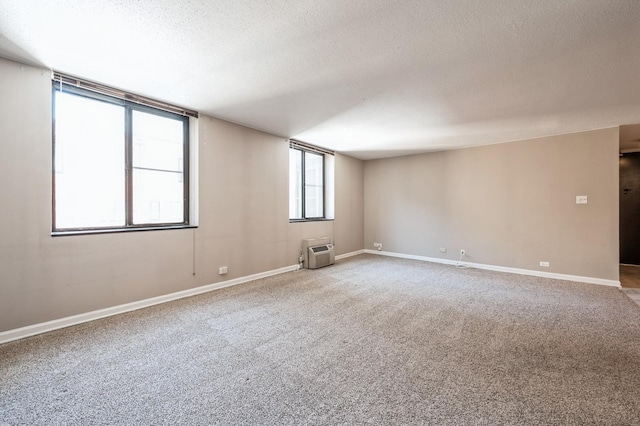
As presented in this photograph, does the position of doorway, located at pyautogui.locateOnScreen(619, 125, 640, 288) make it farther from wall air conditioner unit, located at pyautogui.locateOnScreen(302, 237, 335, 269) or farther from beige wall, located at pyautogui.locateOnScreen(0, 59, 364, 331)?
beige wall, located at pyautogui.locateOnScreen(0, 59, 364, 331)

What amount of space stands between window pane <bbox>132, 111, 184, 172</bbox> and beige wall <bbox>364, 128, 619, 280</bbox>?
14.6 feet

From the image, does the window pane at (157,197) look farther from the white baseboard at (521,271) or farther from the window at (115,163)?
the white baseboard at (521,271)

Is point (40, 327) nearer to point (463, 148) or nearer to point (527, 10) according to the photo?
point (527, 10)

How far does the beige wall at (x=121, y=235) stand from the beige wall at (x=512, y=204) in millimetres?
2724

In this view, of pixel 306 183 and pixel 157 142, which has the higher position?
pixel 157 142

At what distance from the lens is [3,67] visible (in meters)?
2.25

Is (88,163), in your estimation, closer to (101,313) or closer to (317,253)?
(101,313)

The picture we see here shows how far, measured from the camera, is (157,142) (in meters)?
3.31

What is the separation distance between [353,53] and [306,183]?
3.51m

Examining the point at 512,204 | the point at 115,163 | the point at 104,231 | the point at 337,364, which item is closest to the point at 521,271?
the point at 512,204

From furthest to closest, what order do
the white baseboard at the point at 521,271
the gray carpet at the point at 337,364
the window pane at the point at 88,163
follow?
the white baseboard at the point at 521,271 < the window pane at the point at 88,163 < the gray carpet at the point at 337,364

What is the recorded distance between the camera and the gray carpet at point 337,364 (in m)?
1.47

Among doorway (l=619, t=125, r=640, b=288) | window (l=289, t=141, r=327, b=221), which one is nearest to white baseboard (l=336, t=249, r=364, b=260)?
window (l=289, t=141, r=327, b=221)

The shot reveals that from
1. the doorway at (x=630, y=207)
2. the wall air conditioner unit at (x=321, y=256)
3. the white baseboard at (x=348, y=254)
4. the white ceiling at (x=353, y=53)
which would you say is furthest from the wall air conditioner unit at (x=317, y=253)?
the doorway at (x=630, y=207)
